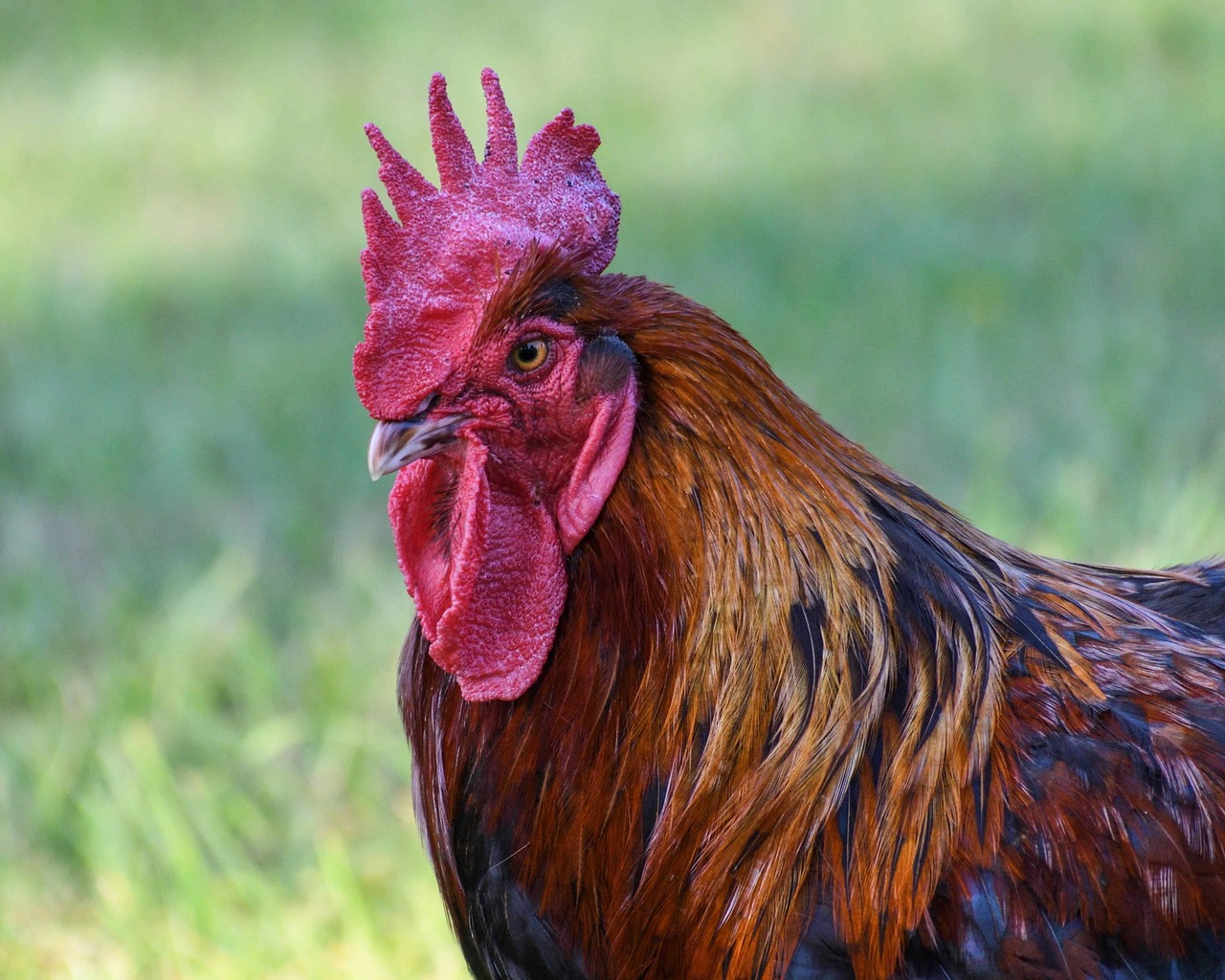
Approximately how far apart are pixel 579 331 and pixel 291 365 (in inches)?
201

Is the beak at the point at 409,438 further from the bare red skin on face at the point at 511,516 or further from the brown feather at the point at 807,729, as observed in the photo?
the brown feather at the point at 807,729

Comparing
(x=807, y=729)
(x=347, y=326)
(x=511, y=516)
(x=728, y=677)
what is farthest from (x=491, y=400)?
(x=347, y=326)

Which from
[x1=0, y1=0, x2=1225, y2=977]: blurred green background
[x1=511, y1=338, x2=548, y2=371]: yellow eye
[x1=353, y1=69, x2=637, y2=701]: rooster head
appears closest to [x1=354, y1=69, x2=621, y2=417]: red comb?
[x1=353, y1=69, x2=637, y2=701]: rooster head

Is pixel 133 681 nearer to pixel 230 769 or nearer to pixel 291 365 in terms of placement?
pixel 230 769

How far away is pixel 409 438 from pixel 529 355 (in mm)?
228

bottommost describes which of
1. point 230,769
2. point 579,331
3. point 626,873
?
point 230,769

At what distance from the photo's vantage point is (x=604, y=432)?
2141 mm

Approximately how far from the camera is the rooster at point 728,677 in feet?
6.93

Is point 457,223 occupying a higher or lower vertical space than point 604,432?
higher

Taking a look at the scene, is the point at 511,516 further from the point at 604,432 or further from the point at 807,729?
Result: the point at 807,729

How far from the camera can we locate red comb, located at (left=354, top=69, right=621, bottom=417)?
2.18 meters

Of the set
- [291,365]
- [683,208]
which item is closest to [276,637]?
[291,365]

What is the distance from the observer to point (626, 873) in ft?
7.36

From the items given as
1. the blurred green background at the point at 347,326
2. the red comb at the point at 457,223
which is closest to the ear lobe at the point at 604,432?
the red comb at the point at 457,223
